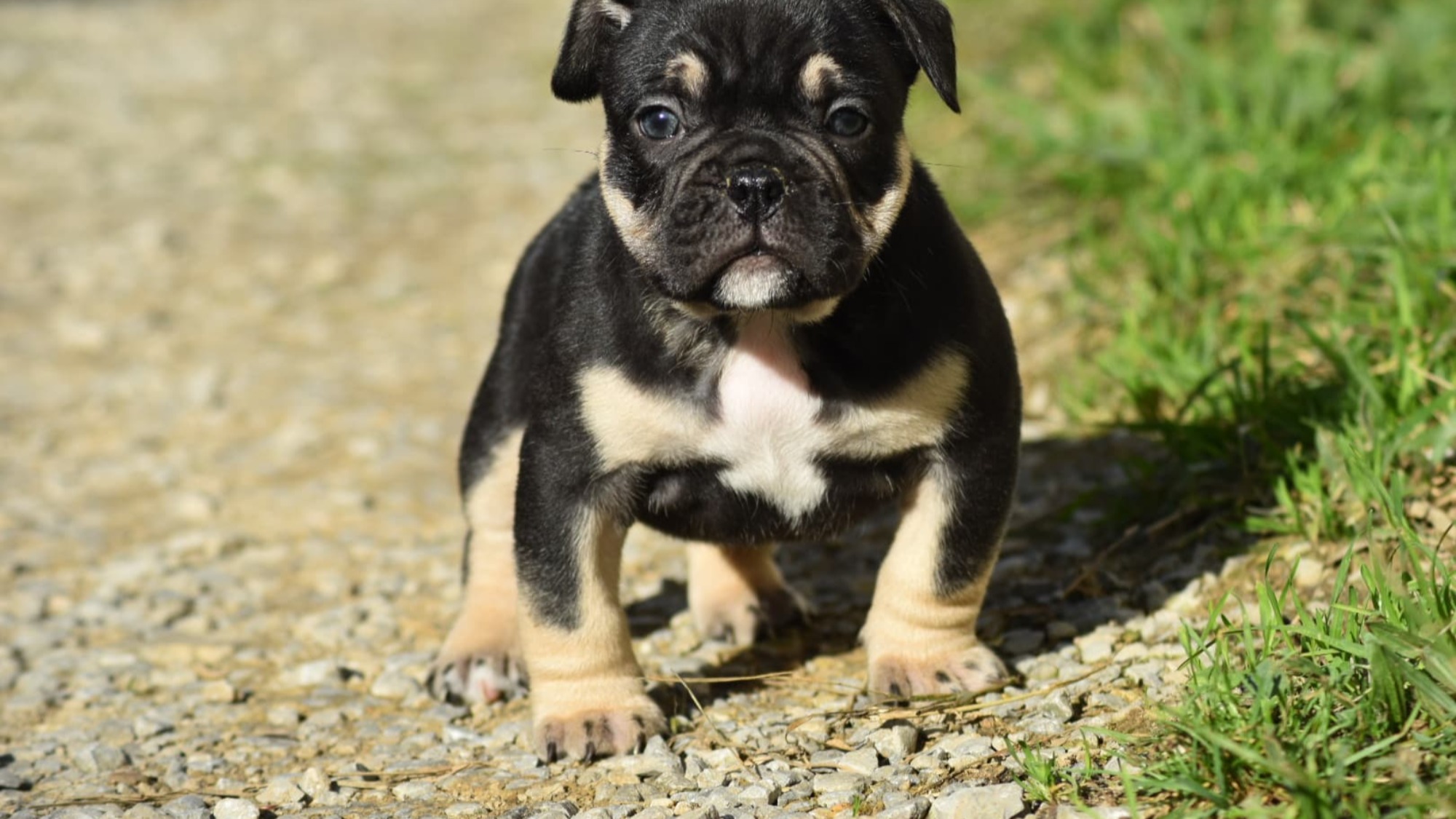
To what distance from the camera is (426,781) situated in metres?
4.69

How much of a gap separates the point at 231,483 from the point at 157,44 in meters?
11.6

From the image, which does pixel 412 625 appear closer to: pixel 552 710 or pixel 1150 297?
pixel 552 710

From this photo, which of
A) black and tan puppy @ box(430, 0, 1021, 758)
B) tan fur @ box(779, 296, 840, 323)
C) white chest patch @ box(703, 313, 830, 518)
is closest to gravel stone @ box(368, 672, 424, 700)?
black and tan puppy @ box(430, 0, 1021, 758)

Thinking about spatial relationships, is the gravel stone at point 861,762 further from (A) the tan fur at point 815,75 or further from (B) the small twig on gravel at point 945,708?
(A) the tan fur at point 815,75

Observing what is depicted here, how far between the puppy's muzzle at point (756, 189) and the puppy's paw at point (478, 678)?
6.50 feet

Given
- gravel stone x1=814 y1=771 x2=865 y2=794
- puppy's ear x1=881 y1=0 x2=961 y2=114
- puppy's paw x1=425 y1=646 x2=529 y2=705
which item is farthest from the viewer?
puppy's paw x1=425 y1=646 x2=529 y2=705

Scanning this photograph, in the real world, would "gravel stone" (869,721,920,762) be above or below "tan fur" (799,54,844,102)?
below

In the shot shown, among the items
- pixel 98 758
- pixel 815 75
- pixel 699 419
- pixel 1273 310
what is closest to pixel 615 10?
pixel 815 75

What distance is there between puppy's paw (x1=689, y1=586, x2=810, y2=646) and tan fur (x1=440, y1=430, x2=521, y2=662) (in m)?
0.68

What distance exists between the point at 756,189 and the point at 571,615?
1.37 metres

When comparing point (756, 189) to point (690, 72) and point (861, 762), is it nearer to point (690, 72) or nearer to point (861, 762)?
point (690, 72)

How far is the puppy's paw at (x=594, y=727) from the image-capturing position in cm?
474

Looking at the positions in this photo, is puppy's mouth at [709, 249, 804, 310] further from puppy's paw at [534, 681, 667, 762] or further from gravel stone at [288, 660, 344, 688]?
→ gravel stone at [288, 660, 344, 688]

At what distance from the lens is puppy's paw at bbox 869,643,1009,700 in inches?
191
